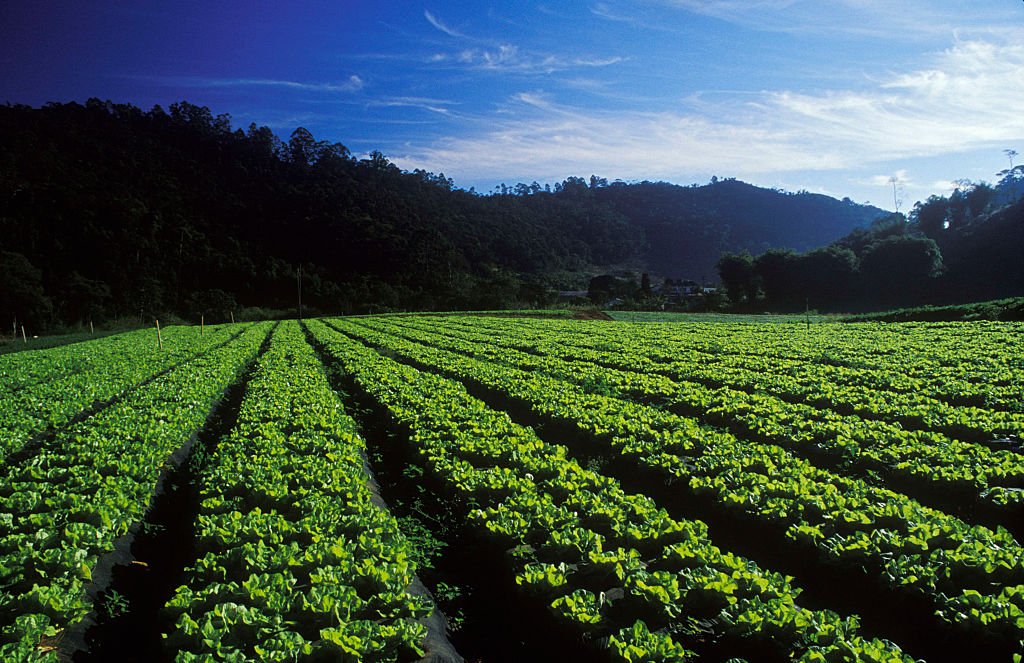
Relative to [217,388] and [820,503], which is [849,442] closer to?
[820,503]

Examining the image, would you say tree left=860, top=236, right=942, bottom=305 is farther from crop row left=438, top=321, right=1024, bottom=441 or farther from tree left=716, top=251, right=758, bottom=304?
crop row left=438, top=321, right=1024, bottom=441

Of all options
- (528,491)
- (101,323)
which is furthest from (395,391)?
(101,323)

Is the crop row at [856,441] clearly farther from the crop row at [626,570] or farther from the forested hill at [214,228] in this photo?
the forested hill at [214,228]

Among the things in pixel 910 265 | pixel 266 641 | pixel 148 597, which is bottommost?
pixel 148 597

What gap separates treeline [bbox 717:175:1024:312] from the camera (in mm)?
75188

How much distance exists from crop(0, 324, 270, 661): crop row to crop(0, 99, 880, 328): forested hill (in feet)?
196

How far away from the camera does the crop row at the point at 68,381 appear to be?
10586 millimetres

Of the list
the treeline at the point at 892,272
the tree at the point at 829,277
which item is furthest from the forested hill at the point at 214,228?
the tree at the point at 829,277

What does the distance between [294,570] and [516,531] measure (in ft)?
6.76

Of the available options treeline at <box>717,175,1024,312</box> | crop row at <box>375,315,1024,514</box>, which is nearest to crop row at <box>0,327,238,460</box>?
crop row at <box>375,315,1024,514</box>

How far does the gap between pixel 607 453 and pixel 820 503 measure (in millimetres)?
4057

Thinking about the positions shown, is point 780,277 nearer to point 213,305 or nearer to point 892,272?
point 892,272

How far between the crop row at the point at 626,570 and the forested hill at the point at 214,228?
6573 centimetres

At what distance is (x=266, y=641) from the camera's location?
12.3 ft
